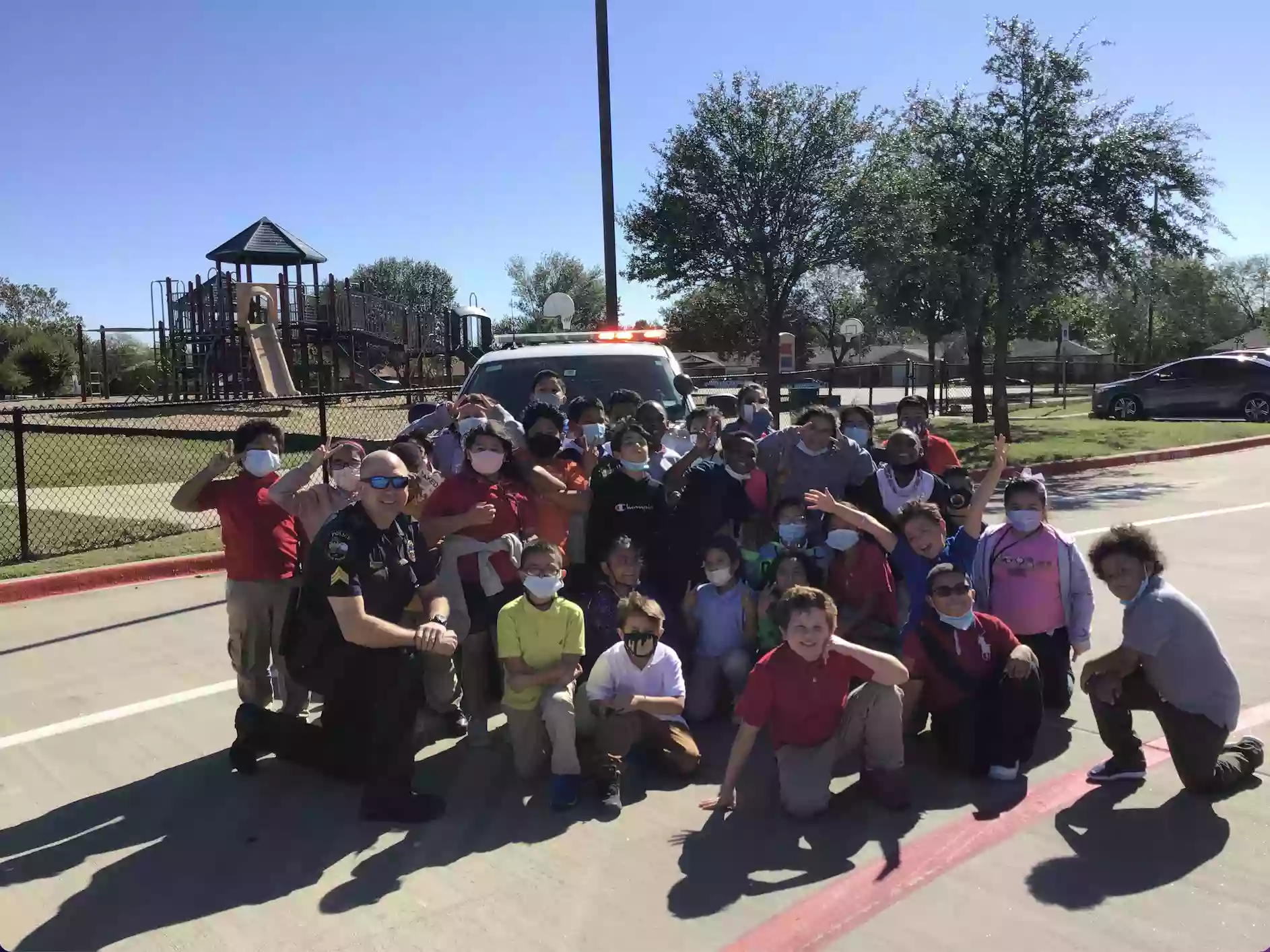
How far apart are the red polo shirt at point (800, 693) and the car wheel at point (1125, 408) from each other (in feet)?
74.9

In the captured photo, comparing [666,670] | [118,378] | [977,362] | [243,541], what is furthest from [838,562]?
[118,378]

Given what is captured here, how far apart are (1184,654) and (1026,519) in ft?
3.59

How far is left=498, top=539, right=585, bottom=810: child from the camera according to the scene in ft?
14.8

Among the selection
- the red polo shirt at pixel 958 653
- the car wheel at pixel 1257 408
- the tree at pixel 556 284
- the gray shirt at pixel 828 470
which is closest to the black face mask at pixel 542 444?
the gray shirt at pixel 828 470

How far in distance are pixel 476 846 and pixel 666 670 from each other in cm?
114

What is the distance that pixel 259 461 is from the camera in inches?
190

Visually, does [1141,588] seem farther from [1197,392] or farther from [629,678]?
[1197,392]

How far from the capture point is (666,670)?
4.64m

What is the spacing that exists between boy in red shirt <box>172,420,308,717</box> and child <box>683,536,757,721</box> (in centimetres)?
191

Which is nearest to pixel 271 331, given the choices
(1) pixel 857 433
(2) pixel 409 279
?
(1) pixel 857 433

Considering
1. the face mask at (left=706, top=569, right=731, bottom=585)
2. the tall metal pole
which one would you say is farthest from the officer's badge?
the tall metal pole

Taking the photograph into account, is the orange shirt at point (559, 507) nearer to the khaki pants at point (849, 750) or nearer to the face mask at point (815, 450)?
the face mask at point (815, 450)

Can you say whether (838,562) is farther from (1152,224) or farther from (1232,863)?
(1152,224)

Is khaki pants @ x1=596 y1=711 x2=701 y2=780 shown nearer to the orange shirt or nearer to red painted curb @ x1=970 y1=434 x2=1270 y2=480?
the orange shirt
